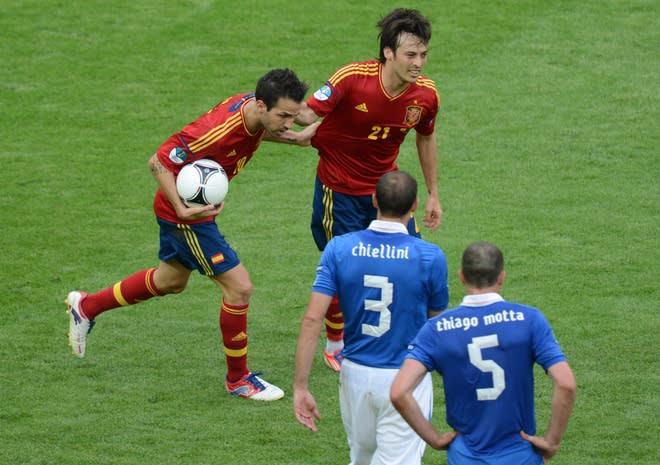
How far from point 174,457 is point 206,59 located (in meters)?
9.15

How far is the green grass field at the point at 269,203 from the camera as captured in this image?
8.29 metres

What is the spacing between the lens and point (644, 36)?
53.1 ft

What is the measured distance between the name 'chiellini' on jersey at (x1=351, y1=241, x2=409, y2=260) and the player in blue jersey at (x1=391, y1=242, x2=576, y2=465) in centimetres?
68

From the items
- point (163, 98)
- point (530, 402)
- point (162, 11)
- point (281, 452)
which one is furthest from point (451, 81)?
point (530, 402)

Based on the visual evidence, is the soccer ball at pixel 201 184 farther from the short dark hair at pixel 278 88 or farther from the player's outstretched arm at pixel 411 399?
the player's outstretched arm at pixel 411 399

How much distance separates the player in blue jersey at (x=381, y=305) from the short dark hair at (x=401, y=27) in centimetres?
244

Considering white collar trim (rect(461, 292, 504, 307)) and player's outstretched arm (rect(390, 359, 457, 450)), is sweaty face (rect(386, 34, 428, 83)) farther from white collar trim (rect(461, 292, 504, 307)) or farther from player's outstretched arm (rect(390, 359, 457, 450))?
player's outstretched arm (rect(390, 359, 457, 450))

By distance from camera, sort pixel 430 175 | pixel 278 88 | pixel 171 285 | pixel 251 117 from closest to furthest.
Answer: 1. pixel 278 88
2. pixel 251 117
3. pixel 171 285
4. pixel 430 175

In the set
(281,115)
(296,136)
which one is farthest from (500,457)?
(296,136)

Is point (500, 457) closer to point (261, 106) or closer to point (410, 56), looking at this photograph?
point (261, 106)

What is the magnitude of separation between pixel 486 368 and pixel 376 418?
114 cm

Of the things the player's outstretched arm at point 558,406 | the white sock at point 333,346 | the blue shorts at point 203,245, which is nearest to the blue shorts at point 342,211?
the white sock at point 333,346

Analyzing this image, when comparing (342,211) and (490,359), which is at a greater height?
(490,359)

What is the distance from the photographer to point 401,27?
28.1 feet
